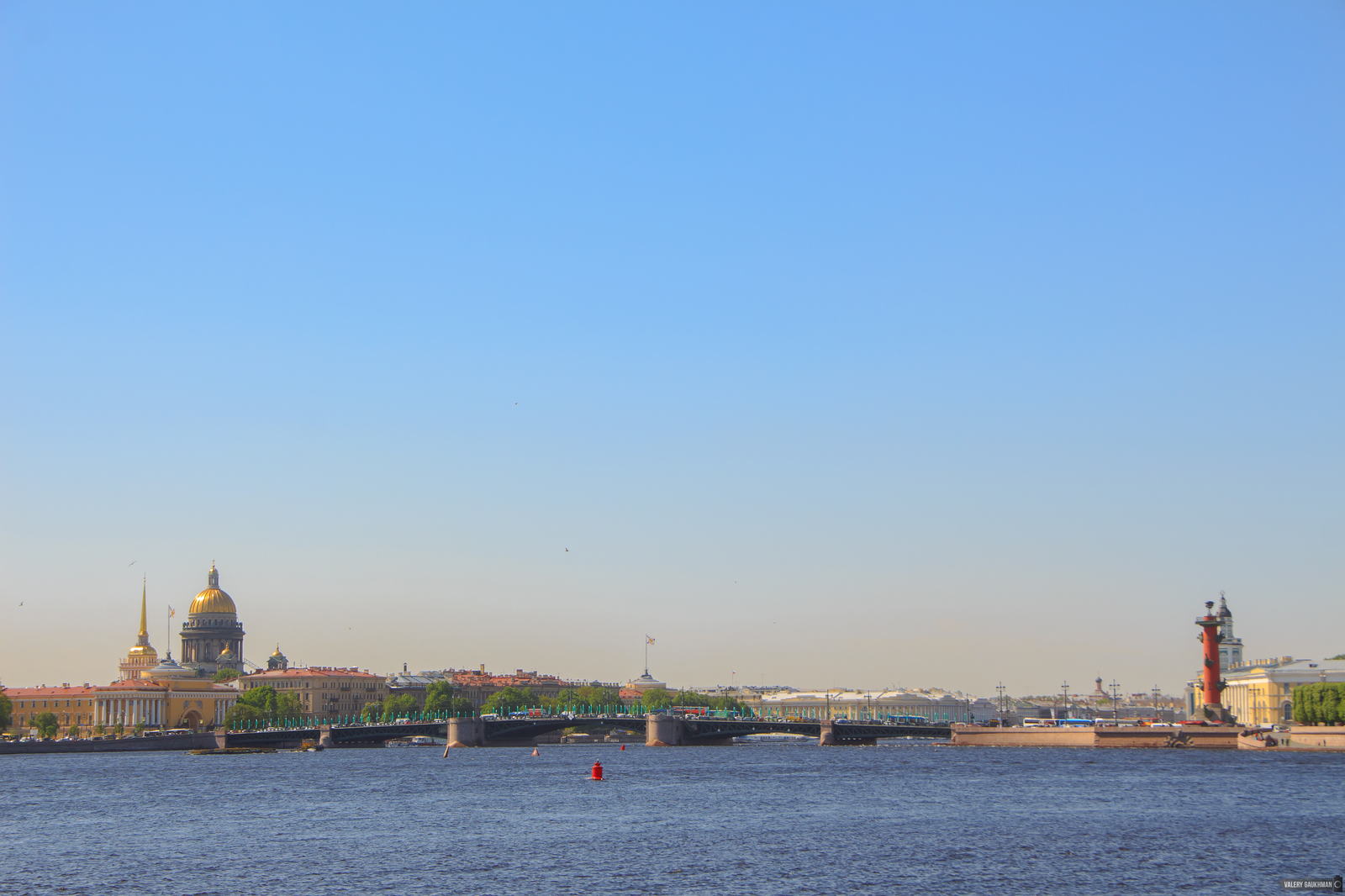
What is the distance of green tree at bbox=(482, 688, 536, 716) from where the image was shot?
170850mm

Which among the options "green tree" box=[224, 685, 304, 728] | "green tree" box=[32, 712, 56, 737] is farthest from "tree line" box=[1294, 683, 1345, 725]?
"green tree" box=[32, 712, 56, 737]

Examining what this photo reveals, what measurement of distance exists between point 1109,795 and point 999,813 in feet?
31.1

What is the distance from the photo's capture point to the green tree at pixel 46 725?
5133 inches

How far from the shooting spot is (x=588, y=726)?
111500 millimetres

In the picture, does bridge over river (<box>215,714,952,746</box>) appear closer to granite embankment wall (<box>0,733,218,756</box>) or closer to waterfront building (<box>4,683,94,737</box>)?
granite embankment wall (<box>0,733,218,756</box>)

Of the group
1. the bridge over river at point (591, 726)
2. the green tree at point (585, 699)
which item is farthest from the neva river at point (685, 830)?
the green tree at point (585, 699)

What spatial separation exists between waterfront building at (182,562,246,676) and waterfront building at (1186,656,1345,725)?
108 m

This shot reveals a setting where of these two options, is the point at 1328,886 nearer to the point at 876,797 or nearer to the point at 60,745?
the point at 876,797

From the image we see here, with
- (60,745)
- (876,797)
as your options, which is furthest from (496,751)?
(876,797)

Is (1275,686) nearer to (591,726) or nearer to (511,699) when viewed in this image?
(591,726)

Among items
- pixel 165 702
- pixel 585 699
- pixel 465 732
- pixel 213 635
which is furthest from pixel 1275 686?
pixel 213 635

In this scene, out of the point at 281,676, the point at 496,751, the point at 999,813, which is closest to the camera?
the point at 999,813

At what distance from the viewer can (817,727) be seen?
11438cm

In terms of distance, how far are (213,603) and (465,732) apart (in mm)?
79507
